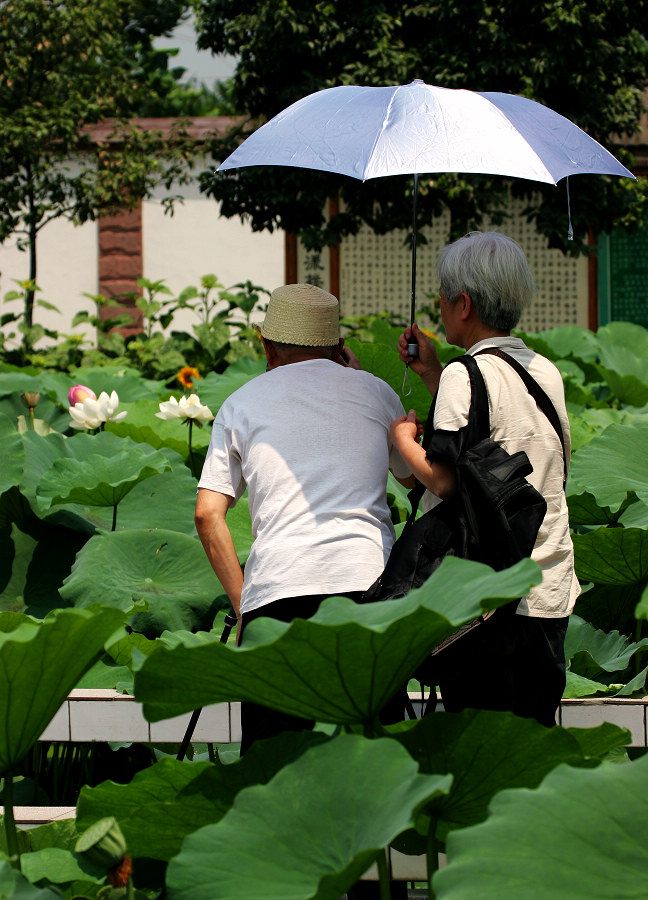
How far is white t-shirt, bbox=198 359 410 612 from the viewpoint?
64.2 inches

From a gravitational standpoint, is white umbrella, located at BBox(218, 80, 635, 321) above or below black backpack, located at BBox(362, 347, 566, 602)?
above

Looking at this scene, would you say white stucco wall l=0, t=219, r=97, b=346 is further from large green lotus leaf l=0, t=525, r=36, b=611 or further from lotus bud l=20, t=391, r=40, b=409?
large green lotus leaf l=0, t=525, r=36, b=611

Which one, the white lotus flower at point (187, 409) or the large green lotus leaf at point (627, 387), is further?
the large green lotus leaf at point (627, 387)

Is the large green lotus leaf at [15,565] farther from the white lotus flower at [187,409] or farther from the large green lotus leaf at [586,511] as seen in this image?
the large green lotus leaf at [586,511]

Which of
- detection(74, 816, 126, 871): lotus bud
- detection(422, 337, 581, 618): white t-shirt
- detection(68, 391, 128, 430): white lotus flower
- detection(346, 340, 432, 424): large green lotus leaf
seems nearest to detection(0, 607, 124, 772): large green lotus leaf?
detection(74, 816, 126, 871): lotus bud

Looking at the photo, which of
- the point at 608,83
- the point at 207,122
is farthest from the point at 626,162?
the point at 207,122

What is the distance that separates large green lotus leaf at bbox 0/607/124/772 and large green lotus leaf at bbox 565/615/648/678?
126 centimetres

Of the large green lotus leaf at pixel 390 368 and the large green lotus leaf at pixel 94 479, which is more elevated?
the large green lotus leaf at pixel 390 368

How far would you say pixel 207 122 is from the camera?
1054 cm

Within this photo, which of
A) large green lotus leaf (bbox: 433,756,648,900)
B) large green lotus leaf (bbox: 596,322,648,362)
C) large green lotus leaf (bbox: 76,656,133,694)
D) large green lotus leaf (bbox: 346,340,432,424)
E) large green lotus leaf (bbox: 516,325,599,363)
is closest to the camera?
large green lotus leaf (bbox: 433,756,648,900)

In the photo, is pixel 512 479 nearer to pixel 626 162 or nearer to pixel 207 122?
pixel 626 162

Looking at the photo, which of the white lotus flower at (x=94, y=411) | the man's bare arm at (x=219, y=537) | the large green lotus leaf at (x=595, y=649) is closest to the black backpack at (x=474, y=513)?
the man's bare arm at (x=219, y=537)

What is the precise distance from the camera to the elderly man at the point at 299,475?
64.2 inches

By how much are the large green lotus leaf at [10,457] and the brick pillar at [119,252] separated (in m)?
8.80
